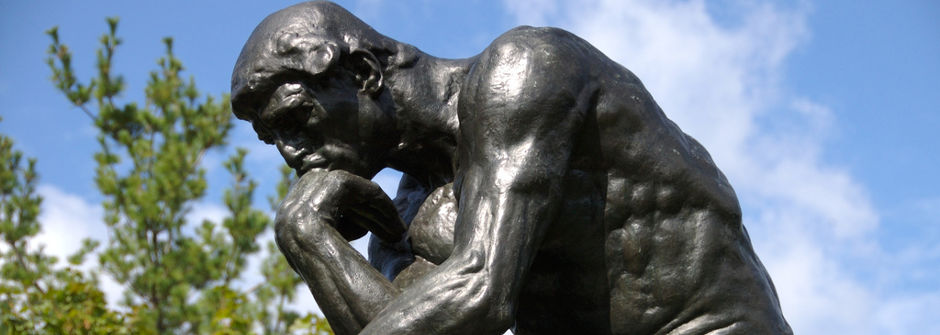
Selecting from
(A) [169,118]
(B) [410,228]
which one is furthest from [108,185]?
(B) [410,228]

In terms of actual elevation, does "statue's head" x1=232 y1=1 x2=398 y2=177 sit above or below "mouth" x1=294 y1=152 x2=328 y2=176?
above

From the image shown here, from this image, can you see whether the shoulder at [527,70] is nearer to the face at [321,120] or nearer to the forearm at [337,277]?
the face at [321,120]

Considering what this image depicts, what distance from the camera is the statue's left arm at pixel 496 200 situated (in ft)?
10.2

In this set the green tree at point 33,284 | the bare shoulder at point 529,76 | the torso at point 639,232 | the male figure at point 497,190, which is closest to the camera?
the male figure at point 497,190

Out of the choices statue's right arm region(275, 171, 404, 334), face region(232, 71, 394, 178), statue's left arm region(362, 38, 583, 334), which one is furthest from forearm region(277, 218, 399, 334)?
face region(232, 71, 394, 178)

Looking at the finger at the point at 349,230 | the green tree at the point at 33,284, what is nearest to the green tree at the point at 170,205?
the green tree at the point at 33,284

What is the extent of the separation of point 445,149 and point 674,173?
778mm

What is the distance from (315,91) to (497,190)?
31.7 inches

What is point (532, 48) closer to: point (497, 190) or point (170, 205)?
point (497, 190)

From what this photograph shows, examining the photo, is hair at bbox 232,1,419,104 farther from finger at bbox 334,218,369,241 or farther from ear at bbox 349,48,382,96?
finger at bbox 334,218,369,241

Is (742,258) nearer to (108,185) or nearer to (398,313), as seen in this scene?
(398,313)

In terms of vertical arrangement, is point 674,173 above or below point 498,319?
above

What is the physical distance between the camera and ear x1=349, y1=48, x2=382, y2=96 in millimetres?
3791

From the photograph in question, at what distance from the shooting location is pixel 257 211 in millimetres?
15117
